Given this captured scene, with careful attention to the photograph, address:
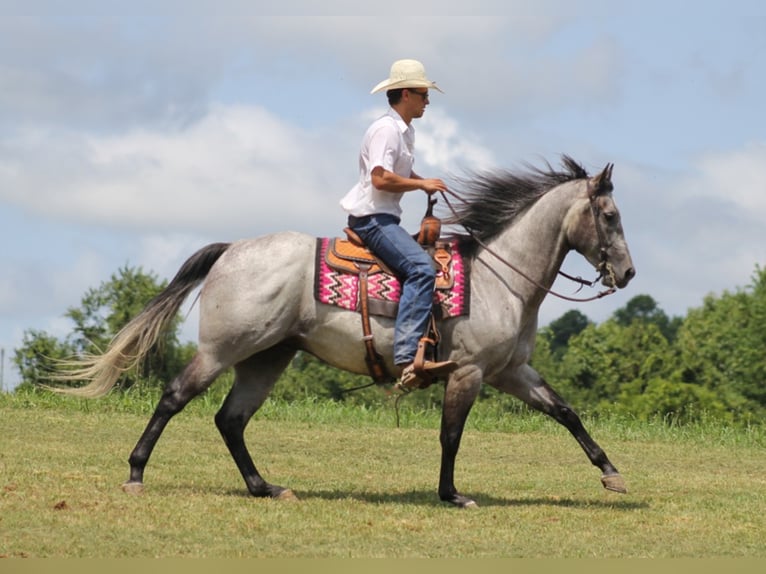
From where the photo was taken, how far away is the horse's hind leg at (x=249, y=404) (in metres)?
9.61

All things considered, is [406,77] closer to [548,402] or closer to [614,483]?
[548,402]

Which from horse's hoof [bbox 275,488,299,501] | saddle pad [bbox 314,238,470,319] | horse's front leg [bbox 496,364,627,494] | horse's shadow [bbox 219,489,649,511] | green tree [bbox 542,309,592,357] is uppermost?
green tree [bbox 542,309,592,357]

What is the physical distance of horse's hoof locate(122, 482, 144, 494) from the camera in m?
9.27

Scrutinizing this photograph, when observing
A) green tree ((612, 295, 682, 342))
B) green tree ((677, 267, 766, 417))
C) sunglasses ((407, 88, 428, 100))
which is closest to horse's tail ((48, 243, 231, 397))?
sunglasses ((407, 88, 428, 100))

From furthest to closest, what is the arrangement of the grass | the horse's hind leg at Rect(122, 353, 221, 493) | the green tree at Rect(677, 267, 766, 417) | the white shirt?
the green tree at Rect(677, 267, 766, 417), the horse's hind leg at Rect(122, 353, 221, 493), the white shirt, the grass

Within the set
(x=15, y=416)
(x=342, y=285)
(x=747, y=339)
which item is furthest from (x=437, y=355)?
(x=747, y=339)

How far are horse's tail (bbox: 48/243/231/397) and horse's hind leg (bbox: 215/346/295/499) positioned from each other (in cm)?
72

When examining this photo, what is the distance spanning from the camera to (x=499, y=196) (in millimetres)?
10055

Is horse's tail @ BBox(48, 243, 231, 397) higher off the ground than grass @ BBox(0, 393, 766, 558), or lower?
higher

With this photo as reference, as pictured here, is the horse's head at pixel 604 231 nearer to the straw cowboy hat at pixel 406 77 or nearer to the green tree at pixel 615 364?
the straw cowboy hat at pixel 406 77

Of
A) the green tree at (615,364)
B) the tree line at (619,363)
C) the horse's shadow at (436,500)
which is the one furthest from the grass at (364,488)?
the green tree at (615,364)

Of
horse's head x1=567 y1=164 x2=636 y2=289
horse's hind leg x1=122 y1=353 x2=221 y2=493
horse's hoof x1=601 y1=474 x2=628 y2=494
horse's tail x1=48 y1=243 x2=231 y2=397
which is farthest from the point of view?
horse's hoof x1=601 y1=474 x2=628 y2=494

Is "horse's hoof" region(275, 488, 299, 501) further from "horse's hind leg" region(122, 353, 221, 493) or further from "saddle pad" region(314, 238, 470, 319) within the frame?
"saddle pad" region(314, 238, 470, 319)

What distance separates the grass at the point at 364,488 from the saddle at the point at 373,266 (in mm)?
1112
